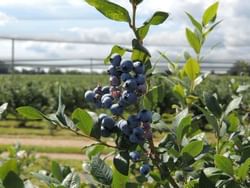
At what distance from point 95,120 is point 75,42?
29.7 meters

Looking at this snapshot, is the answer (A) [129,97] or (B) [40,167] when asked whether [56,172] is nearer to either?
(A) [129,97]

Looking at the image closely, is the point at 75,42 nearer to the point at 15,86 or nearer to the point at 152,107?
the point at 15,86

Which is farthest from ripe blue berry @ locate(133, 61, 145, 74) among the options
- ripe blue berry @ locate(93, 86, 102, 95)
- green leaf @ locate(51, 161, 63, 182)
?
green leaf @ locate(51, 161, 63, 182)

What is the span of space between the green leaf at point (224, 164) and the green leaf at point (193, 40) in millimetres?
449

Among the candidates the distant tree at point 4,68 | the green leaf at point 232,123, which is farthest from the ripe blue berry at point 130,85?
the distant tree at point 4,68

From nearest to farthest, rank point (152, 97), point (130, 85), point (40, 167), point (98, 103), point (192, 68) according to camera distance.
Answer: point (130, 85), point (98, 103), point (152, 97), point (192, 68), point (40, 167)

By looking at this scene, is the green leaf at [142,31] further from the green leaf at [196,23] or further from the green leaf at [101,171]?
the green leaf at [196,23]

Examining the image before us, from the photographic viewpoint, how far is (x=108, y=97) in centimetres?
94

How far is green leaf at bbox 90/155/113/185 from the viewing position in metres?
0.99

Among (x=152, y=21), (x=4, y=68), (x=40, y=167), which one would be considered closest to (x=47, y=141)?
(x=40, y=167)

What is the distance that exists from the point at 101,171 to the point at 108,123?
10 centimetres

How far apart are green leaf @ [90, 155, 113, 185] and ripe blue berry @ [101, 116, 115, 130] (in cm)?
7

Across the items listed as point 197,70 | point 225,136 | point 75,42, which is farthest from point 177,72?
point 75,42

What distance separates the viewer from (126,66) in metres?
0.90
